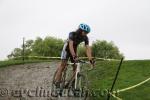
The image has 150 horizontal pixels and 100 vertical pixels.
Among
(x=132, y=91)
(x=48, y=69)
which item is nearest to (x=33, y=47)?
(x=48, y=69)

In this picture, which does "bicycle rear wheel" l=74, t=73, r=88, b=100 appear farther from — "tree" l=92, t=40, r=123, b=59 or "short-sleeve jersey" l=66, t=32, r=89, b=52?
"tree" l=92, t=40, r=123, b=59

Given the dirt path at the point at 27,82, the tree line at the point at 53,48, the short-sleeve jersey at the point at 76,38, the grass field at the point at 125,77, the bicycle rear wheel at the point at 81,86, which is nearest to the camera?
the bicycle rear wheel at the point at 81,86

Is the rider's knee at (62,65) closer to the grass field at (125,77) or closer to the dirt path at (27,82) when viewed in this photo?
the dirt path at (27,82)

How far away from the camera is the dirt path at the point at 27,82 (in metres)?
19.5

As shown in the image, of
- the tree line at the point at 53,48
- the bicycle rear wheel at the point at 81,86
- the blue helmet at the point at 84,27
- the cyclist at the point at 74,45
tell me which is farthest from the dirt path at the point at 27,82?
the tree line at the point at 53,48

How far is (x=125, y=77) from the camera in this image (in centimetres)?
2520

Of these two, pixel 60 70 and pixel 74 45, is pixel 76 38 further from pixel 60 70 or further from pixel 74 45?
pixel 60 70

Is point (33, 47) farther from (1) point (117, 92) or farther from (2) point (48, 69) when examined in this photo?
(1) point (117, 92)

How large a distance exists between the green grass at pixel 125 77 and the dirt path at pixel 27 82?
215cm

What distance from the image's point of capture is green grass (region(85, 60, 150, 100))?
20.3 meters

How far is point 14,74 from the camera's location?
27391 millimetres

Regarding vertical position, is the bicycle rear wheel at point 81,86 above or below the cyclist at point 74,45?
below

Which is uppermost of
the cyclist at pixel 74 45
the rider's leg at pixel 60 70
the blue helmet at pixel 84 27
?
the blue helmet at pixel 84 27

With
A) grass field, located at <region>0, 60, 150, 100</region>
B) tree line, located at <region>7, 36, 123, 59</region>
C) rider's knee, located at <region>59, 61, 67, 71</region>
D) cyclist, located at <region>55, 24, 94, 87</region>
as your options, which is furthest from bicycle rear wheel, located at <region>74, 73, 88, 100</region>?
tree line, located at <region>7, 36, 123, 59</region>
